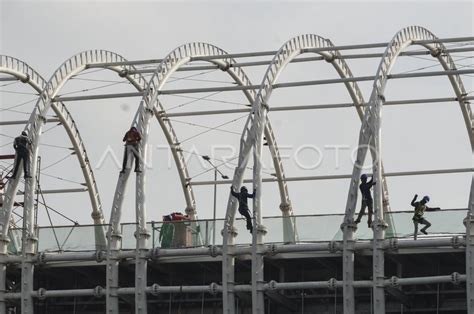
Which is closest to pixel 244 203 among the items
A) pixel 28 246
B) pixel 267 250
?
pixel 267 250

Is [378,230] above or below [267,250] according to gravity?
above

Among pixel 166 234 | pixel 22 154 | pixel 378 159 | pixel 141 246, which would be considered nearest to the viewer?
pixel 378 159

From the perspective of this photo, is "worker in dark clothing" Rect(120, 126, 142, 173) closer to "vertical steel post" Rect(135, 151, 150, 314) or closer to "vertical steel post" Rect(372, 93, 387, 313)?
"vertical steel post" Rect(135, 151, 150, 314)

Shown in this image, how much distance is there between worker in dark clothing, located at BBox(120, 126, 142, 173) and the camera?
77750 millimetres

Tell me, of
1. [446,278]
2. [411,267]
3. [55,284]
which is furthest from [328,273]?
[55,284]

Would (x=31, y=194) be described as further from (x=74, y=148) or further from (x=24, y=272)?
(x=74, y=148)

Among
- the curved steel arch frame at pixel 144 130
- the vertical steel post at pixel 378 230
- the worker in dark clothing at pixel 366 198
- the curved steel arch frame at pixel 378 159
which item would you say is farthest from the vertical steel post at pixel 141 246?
the vertical steel post at pixel 378 230

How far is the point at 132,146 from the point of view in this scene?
78125mm

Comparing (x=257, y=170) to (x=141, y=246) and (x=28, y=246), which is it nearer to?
(x=141, y=246)

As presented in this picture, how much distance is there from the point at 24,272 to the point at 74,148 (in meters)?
13.1

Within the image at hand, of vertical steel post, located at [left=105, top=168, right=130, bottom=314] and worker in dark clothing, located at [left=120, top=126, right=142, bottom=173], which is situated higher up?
worker in dark clothing, located at [left=120, top=126, right=142, bottom=173]

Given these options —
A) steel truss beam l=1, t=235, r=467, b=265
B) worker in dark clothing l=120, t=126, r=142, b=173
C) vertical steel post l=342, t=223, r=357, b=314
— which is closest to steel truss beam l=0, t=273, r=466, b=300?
vertical steel post l=342, t=223, r=357, b=314

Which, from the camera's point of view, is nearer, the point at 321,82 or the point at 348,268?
the point at 348,268

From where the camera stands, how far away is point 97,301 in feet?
272
